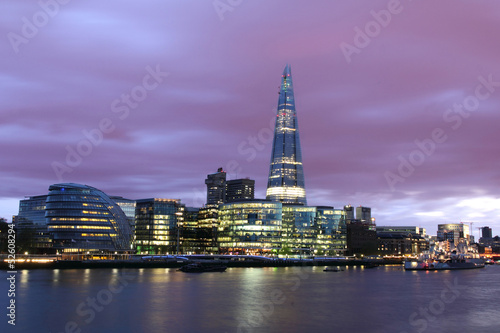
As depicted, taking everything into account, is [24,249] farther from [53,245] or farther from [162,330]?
[162,330]

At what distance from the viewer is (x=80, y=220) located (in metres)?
171

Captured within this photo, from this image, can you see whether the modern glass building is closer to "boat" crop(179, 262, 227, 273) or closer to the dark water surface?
"boat" crop(179, 262, 227, 273)

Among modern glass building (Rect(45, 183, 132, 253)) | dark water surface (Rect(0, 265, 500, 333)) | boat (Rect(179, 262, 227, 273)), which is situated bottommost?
boat (Rect(179, 262, 227, 273))

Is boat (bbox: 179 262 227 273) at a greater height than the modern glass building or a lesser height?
lesser

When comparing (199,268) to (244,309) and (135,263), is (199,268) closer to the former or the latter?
(135,263)

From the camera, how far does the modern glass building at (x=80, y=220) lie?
553ft

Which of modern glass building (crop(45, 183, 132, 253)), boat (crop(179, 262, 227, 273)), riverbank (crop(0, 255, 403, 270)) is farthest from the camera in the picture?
modern glass building (crop(45, 183, 132, 253))

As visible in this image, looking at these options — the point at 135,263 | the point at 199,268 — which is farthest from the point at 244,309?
the point at 135,263

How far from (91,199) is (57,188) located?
1141cm

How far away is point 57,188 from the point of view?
172 m

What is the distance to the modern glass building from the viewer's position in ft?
553

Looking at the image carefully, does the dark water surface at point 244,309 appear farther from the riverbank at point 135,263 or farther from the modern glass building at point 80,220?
the modern glass building at point 80,220

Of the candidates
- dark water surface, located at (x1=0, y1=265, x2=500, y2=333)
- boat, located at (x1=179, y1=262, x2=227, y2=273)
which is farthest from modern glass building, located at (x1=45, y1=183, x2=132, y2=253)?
dark water surface, located at (x1=0, y1=265, x2=500, y2=333)

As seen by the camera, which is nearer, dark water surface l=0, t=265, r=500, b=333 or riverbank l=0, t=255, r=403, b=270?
dark water surface l=0, t=265, r=500, b=333
